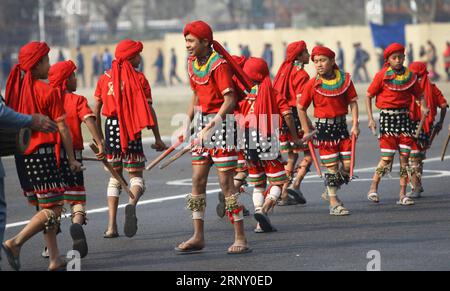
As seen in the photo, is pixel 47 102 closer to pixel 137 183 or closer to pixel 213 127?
pixel 213 127

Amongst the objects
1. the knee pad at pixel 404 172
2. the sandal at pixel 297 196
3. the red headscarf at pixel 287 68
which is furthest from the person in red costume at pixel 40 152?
the knee pad at pixel 404 172

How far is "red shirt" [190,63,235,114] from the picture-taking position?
31.9 feet

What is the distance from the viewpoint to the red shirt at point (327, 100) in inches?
496

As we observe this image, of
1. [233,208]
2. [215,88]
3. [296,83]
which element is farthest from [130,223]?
[296,83]

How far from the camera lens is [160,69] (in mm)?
60500

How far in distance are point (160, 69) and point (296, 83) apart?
4732 cm

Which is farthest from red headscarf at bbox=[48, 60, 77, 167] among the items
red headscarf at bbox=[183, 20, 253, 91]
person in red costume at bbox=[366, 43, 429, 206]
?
person in red costume at bbox=[366, 43, 429, 206]

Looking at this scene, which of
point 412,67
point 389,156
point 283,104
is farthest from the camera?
point 412,67

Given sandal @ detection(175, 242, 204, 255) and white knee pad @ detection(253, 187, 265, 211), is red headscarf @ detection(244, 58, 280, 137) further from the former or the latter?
sandal @ detection(175, 242, 204, 255)

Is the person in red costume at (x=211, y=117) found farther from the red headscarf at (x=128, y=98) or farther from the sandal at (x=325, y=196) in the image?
the sandal at (x=325, y=196)

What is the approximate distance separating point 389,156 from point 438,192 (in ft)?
3.70
